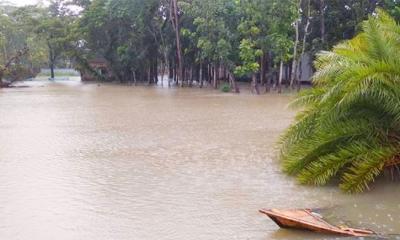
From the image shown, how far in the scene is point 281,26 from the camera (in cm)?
2645

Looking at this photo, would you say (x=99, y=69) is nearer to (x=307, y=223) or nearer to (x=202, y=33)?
(x=202, y=33)

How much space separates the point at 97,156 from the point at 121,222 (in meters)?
4.45

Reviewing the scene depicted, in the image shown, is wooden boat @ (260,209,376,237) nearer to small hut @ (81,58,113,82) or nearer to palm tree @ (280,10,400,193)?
palm tree @ (280,10,400,193)

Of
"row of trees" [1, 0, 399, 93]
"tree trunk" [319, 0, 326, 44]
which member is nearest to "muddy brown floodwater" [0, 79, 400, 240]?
"row of trees" [1, 0, 399, 93]

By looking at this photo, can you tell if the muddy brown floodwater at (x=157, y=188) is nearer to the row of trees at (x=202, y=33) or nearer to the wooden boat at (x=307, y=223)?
the wooden boat at (x=307, y=223)

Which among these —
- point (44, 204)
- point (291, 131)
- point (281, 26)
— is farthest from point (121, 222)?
point (281, 26)

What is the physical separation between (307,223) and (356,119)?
2.52m

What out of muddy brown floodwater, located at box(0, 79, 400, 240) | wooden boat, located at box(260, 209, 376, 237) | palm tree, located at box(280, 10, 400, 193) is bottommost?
muddy brown floodwater, located at box(0, 79, 400, 240)

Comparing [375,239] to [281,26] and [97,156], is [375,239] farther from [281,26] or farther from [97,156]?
[281,26]

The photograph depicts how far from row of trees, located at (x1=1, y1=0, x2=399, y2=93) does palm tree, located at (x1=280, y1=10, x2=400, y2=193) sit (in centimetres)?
1651

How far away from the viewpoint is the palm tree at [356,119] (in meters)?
6.98

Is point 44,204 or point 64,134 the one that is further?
point 64,134

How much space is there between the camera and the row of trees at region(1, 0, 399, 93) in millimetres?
26469

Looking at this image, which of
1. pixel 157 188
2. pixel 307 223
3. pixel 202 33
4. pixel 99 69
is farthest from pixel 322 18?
pixel 99 69
